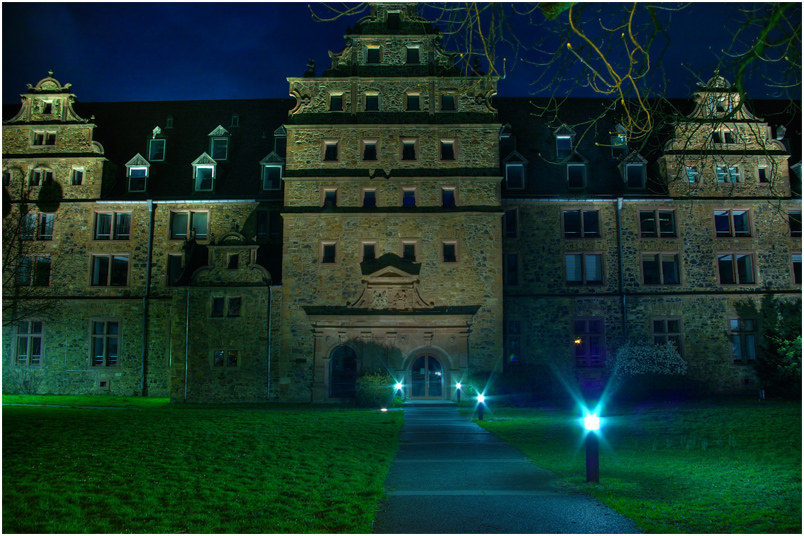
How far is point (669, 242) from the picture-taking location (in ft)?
115

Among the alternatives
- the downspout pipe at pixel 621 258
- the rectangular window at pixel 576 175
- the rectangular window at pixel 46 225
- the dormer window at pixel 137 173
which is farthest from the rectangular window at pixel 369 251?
the rectangular window at pixel 46 225

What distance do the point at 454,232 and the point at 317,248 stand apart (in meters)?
6.53

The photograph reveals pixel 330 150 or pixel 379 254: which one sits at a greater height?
pixel 330 150

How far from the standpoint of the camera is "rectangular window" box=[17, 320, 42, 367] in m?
34.8

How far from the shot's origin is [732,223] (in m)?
35.2

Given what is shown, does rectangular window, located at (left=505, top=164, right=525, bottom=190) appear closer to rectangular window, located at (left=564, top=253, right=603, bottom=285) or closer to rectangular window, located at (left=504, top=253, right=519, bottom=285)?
rectangular window, located at (left=504, top=253, right=519, bottom=285)

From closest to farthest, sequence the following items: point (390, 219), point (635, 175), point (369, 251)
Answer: point (369, 251), point (390, 219), point (635, 175)

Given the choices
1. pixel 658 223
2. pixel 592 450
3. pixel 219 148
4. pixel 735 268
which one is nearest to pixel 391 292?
pixel 219 148

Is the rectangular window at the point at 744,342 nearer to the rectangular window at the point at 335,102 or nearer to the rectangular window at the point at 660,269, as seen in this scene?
the rectangular window at the point at 660,269

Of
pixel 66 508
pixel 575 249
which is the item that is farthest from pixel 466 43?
pixel 575 249

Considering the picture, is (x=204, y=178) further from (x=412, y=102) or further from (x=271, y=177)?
(x=412, y=102)

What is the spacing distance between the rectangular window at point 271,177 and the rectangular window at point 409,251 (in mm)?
8624

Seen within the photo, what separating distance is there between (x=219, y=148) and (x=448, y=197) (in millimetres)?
14100

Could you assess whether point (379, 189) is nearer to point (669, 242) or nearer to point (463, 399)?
point (463, 399)
